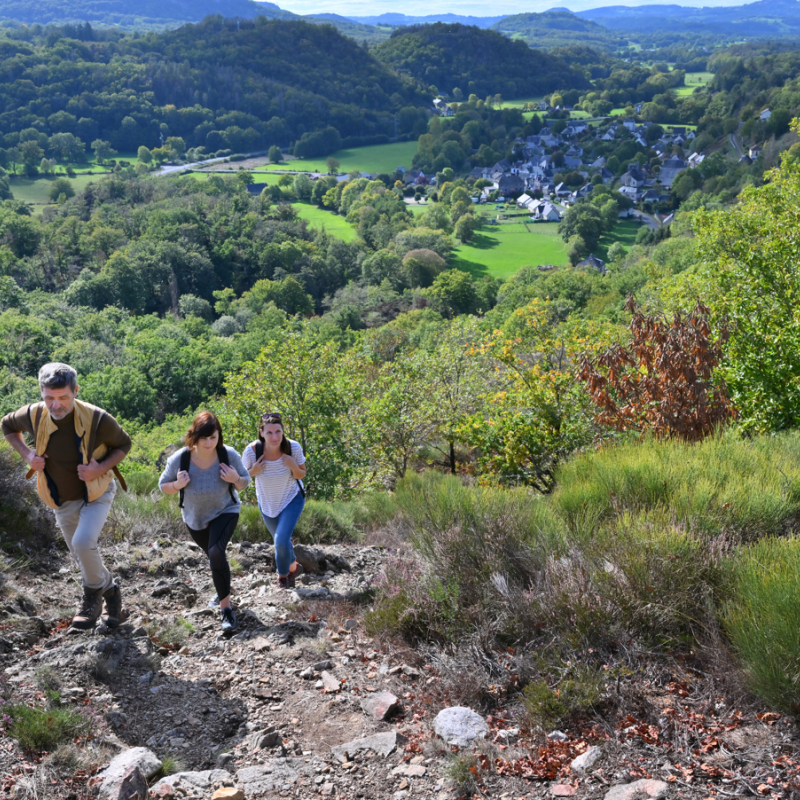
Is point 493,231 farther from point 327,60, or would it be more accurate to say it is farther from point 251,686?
point 327,60

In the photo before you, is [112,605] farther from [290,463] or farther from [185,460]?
[290,463]

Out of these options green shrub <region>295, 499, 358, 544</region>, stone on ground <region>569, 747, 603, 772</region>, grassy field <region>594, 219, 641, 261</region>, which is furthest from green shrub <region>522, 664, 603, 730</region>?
grassy field <region>594, 219, 641, 261</region>

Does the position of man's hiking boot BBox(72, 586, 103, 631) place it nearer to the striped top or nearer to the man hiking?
the man hiking

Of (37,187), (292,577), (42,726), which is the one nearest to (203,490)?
(292,577)

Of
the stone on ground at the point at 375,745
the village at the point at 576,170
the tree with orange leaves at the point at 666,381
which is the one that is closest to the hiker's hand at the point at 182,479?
the stone on ground at the point at 375,745

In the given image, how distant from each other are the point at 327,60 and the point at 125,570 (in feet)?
679

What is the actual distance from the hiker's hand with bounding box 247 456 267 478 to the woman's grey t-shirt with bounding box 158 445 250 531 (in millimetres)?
463

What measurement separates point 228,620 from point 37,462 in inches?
71.8

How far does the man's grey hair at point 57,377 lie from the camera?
4.07 meters

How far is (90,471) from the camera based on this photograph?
168 inches

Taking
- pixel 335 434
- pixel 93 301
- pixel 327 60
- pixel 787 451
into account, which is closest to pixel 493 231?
pixel 93 301

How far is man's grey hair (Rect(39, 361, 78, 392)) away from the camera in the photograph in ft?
13.4

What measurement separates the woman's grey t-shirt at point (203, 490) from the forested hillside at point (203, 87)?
140276mm

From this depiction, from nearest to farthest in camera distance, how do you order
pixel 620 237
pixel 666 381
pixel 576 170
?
pixel 666 381
pixel 620 237
pixel 576 170
